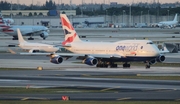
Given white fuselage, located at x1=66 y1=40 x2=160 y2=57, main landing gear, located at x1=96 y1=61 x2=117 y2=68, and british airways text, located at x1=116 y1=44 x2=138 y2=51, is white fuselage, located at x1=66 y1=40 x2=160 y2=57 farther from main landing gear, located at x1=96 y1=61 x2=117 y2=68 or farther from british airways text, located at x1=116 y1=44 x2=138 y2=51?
main landing gear, located at x1=96 y1=61 x2=117 y2=68

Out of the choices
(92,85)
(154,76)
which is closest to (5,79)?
(92,85)

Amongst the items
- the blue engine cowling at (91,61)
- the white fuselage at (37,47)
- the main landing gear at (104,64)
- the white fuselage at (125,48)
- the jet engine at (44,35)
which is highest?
the white fuselage at (125,48)

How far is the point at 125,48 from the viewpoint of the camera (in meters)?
58.5

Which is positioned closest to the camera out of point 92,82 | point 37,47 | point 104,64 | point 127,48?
point 92,82

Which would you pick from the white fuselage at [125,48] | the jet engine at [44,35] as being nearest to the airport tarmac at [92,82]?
the white fuselage at [125,48]

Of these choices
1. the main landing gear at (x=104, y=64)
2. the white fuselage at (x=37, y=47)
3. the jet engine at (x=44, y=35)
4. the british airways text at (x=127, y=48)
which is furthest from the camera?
the jet engine at (x=44, y=35)

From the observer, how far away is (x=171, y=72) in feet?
172

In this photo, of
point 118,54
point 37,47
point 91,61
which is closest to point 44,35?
point 37,47

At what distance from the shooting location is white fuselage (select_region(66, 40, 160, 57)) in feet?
189

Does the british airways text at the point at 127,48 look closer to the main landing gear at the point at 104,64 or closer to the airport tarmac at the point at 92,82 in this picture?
the main landing gear at the point at 104,64

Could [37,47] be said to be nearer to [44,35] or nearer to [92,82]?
[92,82]

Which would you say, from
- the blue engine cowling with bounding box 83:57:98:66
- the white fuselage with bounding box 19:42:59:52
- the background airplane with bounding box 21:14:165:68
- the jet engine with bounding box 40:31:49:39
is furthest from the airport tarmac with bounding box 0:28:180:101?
the jet engine with bounding box 40:31:49:39

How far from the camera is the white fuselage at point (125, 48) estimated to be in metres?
57.5

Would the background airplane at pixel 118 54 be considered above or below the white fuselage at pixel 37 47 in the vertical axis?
above
